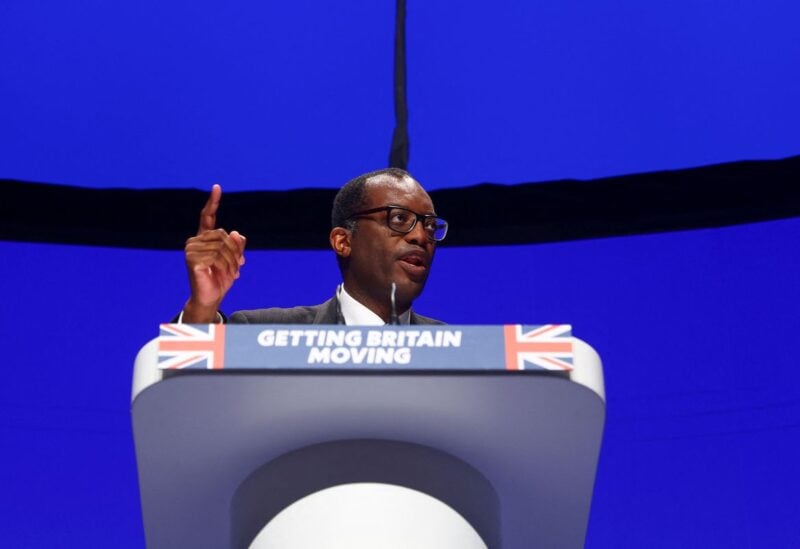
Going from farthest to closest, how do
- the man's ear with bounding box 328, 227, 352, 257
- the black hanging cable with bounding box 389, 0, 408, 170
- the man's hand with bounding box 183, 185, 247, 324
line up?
the black hanging cable with bounding box 389, 0, 408, 170 → the man's ear with bounding box 328, 227, 352, 257 → the man's hand with bounding box 183, 185, 247, 324

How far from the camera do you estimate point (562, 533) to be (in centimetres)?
125

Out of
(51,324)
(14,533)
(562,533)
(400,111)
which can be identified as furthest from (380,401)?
(400,111)

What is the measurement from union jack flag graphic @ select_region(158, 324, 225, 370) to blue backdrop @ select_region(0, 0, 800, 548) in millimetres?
1813

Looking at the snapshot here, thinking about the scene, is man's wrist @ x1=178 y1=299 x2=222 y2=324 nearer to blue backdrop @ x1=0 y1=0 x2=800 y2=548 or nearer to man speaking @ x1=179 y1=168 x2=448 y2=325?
man speaking @ x1=179 y1=168 x2=448 y2=325

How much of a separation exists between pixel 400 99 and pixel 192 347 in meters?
2.43

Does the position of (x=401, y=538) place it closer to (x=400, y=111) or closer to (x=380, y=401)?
(x=380, y=401)

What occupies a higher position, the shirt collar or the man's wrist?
the shirt collar

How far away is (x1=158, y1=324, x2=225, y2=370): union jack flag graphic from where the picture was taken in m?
0.97

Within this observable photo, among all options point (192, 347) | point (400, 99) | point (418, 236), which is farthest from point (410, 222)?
point (400, 99)

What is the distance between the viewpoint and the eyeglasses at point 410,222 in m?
1.99

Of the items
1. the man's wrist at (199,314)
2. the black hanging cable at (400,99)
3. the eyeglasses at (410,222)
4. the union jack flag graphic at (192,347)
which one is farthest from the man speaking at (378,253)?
the black hanging cable at (400,99)

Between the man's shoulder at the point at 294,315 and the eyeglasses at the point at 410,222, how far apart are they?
0.19m

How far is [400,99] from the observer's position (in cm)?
332

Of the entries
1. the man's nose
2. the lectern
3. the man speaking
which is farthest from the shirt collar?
the lectern
